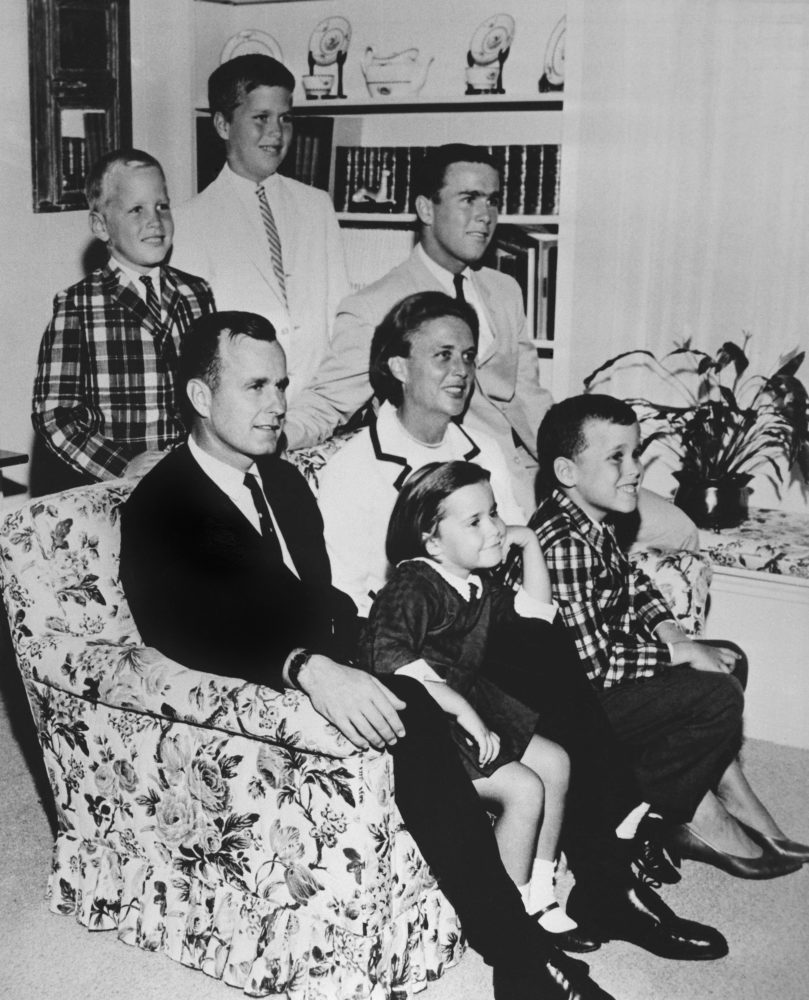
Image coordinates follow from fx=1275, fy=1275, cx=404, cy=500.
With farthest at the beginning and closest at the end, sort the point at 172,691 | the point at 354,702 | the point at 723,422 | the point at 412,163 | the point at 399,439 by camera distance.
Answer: the point at 412,163 → the point at 723,422 → the point at 399,439 → the point at 172,691 → the point at 354,702

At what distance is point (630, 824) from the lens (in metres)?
2.63

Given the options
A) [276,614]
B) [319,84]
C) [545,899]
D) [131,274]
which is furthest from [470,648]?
[319,84]

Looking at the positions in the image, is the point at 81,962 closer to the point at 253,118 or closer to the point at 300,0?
the point at 253,118

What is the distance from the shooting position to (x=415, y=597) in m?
2.42

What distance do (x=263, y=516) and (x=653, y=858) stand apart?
1110 mm

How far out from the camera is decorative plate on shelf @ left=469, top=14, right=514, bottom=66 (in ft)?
14.2

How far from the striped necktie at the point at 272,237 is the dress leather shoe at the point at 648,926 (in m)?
2.19

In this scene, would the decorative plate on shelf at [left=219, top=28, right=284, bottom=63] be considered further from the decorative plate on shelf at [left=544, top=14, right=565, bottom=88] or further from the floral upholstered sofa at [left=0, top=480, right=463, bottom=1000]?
the floral upholstered sofa at [left=0, top=480, right=463, bottom=1000]

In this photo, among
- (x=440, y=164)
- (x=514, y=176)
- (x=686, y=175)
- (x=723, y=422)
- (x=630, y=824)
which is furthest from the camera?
(x=514, y=176)

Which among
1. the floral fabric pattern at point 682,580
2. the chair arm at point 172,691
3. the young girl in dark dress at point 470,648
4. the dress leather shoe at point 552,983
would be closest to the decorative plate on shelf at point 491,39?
the floral fabric pattern at point 682,580

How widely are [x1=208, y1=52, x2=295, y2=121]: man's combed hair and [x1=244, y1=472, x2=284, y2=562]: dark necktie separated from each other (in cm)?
164

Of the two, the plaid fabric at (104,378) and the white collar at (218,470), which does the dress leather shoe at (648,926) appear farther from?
the plaid fabric at (104,378)

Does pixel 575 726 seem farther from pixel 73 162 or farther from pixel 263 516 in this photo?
pixel 73 162

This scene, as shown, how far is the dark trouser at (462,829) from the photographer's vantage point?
2.20 metres
